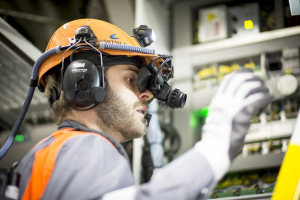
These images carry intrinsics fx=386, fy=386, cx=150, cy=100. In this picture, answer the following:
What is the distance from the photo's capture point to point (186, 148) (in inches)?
98.9

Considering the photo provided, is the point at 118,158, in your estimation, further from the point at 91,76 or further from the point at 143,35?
the point at 143,35

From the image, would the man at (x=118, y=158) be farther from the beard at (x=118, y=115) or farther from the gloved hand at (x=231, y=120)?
the beard at (x=118, y=115)

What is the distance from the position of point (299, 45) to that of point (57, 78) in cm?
146

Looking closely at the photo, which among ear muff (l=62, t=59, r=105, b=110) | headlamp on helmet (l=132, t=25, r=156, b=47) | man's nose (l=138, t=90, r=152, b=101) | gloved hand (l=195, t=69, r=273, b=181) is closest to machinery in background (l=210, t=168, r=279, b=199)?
man's nose (l=138, t=90, r=152, b=101)

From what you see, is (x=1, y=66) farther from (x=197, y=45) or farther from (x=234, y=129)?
(x=234, y=129)

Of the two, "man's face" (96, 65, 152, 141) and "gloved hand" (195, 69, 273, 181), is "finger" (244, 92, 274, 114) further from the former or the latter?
"man's face" (96, 65, 152, 141)

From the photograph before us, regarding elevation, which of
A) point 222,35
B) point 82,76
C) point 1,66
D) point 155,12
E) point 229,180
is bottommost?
point 229,180

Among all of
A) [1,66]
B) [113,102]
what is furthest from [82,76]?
[1,66]

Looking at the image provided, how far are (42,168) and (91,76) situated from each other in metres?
0.39

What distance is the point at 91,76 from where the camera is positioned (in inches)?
51.8

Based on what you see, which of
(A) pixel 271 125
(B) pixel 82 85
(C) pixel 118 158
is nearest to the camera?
(C) pixel 118 158

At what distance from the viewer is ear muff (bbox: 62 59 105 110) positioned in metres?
1.30

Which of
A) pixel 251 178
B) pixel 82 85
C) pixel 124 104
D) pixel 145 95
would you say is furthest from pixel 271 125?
pixel 82 85

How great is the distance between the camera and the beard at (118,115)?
147 centimetres
